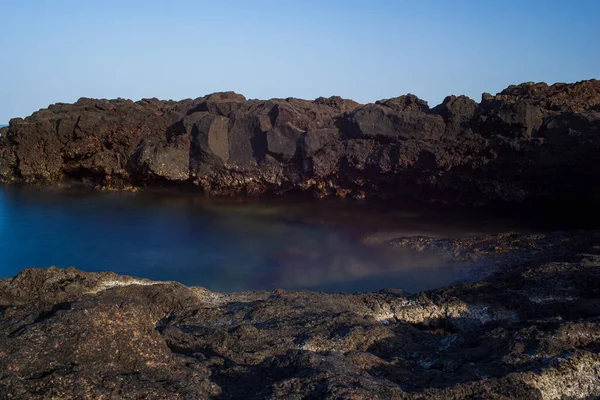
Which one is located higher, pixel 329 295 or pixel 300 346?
pixel 300 346

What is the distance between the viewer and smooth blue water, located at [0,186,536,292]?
8242mm

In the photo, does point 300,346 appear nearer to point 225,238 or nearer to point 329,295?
point 329,295

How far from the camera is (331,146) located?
10.6 metres

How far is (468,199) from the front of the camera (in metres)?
10.1

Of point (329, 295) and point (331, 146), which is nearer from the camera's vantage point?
point (329, 295)

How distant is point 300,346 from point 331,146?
7.49 m

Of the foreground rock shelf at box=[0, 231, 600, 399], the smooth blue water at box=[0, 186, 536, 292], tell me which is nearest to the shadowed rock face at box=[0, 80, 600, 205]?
the smooth blue water at box=[0, 186, 536, 292]

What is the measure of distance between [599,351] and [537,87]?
877cm

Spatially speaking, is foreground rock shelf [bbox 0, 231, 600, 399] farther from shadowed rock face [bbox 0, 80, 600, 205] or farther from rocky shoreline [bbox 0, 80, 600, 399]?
shadowed rock face [bbox 0, 80, 600, 205]

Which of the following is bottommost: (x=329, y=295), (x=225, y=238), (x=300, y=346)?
(x=225, y=238)

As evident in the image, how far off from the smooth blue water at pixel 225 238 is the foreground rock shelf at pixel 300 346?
8.92ft

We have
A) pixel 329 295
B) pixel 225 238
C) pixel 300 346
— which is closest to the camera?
pixel 300 346

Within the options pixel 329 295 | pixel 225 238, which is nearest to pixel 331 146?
pixel 225 238

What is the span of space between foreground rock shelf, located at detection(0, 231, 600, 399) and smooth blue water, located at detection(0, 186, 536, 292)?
2.72 meters
